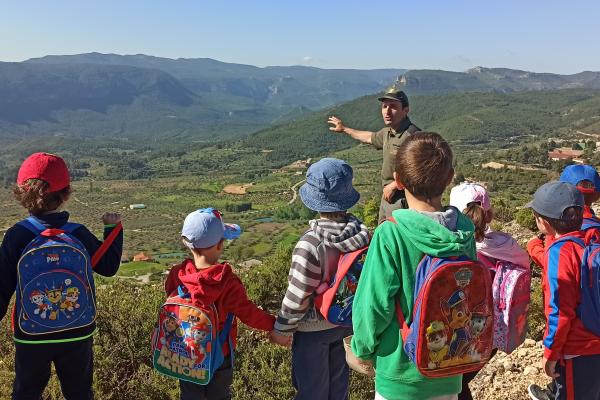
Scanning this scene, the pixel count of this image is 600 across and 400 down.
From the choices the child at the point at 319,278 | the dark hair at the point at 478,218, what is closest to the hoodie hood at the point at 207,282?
the child at the point at 319,278

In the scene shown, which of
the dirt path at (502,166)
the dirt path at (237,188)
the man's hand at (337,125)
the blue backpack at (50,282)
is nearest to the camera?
the blue backpack at (50,282)

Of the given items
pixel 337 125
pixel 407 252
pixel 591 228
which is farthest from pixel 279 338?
pixel 337 125

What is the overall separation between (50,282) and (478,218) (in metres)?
2.10

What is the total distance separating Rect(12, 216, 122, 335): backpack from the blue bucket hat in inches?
43.9

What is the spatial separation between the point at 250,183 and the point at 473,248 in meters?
93.8

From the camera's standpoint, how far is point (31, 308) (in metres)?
2.12

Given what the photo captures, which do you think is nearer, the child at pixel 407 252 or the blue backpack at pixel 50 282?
the child at pixel 407 252

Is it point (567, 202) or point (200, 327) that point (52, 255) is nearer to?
point (200, 327)

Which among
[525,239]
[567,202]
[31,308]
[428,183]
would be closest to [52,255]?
[31,308]

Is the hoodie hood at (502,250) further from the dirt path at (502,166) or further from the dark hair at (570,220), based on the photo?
the dirt path at (502,166)

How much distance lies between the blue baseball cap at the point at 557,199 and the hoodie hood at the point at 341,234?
0.88m

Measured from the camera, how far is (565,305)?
6.99 feet

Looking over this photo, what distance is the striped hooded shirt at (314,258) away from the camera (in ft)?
7.17

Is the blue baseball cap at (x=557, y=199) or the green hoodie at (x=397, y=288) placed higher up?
the blue baseball cap at (x=557, y=199)
